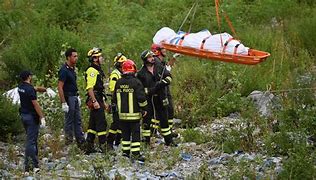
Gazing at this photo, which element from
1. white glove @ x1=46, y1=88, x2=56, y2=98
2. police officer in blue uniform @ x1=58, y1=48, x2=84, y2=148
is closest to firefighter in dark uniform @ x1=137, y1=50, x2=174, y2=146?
police officer in blue uniform @ x1=58, y1=48, x2=84, y2=148

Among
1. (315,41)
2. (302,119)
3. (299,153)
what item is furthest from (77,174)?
(315,41)

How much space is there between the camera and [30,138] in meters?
10.1

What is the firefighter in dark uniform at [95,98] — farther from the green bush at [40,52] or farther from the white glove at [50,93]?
the green bush at [40,52]

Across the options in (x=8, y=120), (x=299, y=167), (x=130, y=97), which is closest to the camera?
(x=299, y=167)

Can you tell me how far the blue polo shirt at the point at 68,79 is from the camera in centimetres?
1092

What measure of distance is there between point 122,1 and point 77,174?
69.1 ft

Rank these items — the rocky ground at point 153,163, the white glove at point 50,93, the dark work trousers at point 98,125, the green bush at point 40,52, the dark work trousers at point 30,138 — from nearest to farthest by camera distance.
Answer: the rocky ground at point 153,163 → the dark work trousers at point 30,138 → the dark work trousers at point 98,125 → the white glove at point 50,93 → the green bush at point 40,52

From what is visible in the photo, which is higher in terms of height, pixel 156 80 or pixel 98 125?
pixel 156 80

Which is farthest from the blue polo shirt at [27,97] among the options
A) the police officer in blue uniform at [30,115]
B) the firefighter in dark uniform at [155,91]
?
the firefighter in dark uniform at [155,91]

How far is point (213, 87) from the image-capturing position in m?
14.9

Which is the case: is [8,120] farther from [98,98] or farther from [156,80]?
[156,80]

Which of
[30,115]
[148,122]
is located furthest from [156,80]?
[30,115]

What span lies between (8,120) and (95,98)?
248 centimetres

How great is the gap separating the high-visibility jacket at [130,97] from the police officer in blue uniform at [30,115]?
1380 mm
